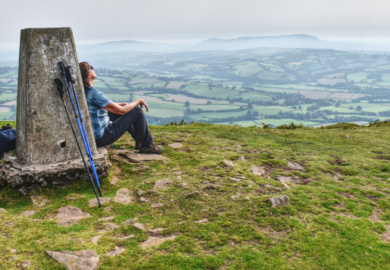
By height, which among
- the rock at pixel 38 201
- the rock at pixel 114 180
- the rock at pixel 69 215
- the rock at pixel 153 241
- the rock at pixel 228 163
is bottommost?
the rock at pixel 153 241

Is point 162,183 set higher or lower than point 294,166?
higher

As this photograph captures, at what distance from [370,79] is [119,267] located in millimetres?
220826

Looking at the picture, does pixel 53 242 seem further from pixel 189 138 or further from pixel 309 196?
pixel 189 138

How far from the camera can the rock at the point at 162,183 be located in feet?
24.8

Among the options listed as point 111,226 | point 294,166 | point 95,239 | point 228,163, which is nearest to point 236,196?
point 228,163

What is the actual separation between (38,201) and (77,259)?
277cm

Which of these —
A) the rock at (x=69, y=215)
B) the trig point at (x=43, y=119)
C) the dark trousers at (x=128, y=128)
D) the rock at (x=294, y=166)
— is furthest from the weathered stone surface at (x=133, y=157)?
the rock at (x=294, y=166)

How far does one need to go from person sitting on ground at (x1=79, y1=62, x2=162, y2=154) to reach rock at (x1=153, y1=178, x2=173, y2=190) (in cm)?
217

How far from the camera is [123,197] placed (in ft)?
23.4

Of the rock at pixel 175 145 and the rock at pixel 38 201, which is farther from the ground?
the rock at pixel 175 145

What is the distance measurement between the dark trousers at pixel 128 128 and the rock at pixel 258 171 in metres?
3.34

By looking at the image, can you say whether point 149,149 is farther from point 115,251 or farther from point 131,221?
point 115,251

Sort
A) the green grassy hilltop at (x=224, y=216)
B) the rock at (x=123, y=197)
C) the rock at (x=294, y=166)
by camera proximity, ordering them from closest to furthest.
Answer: the green grassy hilltop at (x=224, y=216) → the rock at (x=123, y=197) → the rock at (x=294, y=166)

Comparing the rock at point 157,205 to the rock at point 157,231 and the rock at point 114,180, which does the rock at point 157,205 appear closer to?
the rock at point 157,231
